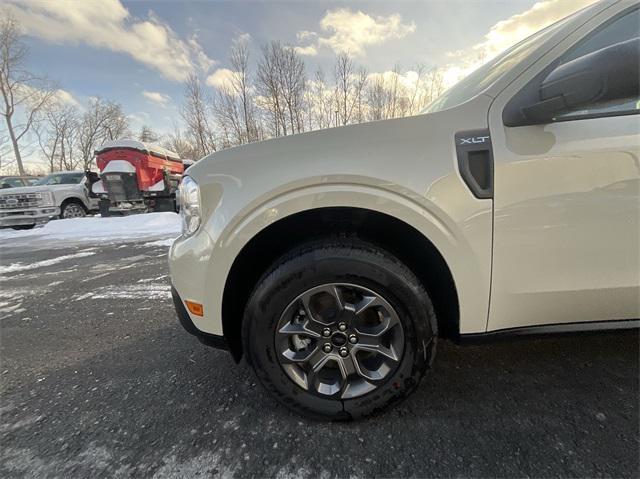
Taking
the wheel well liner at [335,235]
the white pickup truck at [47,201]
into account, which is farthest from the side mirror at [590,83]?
the white pickup truck at [47,201]

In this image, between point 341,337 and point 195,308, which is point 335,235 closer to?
point 341,337

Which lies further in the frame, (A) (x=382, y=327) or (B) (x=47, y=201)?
(B) (x=47, y=201)

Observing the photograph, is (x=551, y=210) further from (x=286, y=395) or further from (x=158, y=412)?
(x=158, y=412)

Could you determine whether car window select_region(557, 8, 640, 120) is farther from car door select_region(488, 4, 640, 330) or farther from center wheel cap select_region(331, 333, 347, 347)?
center wheel cap select_region(331, 333, 347, 347)

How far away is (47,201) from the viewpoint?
10.7 m

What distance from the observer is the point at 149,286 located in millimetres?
3910

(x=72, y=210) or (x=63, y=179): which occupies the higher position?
(x=63, y=179)

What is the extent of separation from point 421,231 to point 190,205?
1.16 meters

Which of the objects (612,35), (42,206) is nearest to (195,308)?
(612,35)

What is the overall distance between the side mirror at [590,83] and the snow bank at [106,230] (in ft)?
25.5

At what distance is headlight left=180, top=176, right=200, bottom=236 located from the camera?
5.20 feet

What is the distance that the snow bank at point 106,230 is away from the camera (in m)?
8.04

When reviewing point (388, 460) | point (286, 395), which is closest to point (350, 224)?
point (286, 395)

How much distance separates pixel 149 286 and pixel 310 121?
1856 cm
